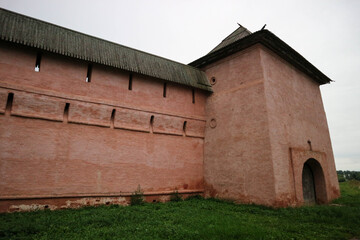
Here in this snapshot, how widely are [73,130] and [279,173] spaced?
343 inches

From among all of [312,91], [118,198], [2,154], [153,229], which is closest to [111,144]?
[118,198]

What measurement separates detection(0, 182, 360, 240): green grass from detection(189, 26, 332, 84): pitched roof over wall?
24.7 feet

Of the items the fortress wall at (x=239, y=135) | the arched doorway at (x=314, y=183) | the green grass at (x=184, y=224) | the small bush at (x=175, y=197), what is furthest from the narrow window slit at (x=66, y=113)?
the arched doorway at (x=314, y=183)

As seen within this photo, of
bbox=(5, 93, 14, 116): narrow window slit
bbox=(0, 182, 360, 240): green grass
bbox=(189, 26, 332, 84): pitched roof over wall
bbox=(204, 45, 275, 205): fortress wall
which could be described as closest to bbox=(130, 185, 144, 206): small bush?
bbox=(0, 182, 360, 240): green grass

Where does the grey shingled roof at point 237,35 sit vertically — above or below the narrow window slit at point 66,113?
above

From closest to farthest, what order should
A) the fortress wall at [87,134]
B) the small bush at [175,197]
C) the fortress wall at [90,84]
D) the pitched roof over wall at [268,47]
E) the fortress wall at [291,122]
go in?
the fortress wall at [87,134] < the fortress wall at [90,84] < the fortress wall at [291,122] < the pitched roof over wall at [268,47] < the small bush at [175,197]

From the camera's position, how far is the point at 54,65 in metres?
8.86

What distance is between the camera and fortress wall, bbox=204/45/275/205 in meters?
9.48

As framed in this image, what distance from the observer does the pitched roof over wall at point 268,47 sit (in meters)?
10.4

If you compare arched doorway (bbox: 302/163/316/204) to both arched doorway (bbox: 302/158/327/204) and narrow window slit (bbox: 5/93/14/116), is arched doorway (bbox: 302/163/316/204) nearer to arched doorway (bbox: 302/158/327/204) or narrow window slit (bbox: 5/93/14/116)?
arched doorway (bbox: 302/158/327/204)

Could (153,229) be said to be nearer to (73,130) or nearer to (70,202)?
(70,202)

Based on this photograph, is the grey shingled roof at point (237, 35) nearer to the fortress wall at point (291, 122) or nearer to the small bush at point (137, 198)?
the fortress wall at point (291, 122)

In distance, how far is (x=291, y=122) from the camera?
35.6ft

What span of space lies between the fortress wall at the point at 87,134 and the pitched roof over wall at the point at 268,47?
2650mm
